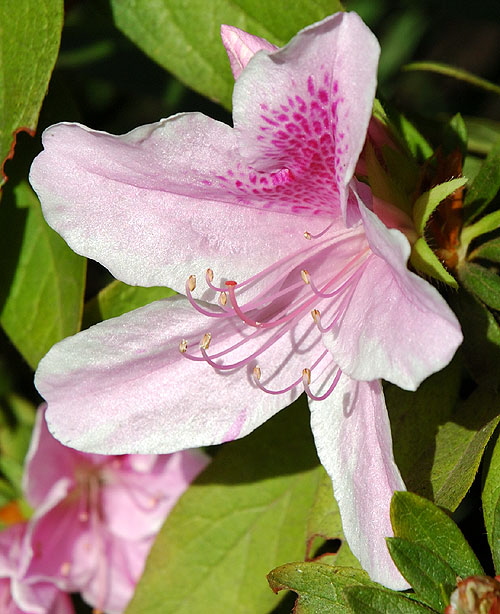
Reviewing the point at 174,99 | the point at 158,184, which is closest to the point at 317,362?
the point at 158,184

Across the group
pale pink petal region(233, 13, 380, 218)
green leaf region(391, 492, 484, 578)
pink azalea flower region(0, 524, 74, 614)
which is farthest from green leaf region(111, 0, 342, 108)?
pink azalea flower region(0, 524, 74, 614)

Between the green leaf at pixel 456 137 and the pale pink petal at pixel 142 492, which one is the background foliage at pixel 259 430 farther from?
the pale pink petal at pixel 142 492

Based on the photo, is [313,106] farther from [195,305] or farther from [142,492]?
[142,492]

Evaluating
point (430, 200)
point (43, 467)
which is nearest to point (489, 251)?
point (430, 200)

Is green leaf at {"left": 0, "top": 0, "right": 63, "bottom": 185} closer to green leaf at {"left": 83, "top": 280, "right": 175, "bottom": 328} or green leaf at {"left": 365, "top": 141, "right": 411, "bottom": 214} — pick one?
green leaf at {"left": 83, "top": 280, "right": 175, "bottom": 328}

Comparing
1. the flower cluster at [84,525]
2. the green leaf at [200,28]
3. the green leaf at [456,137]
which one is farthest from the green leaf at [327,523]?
the green leaf at [200,28]

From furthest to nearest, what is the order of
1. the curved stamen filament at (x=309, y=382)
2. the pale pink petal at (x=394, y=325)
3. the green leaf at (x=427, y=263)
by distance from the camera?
the curved stamen filament at (x=309, y=382) → the green leaf at (x=427, y=263) → the pale pink petal at (x=394, y=325)
